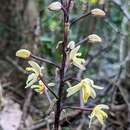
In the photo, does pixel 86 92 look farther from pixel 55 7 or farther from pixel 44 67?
pixel 44 67

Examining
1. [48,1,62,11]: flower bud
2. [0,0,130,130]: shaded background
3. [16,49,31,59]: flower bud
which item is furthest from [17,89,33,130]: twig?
[48,1,62,11]: flower bud

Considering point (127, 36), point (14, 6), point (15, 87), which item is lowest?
point (15, 87)

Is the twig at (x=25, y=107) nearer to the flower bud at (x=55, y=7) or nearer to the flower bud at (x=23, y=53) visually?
the flower bud at (x=23, y=53)

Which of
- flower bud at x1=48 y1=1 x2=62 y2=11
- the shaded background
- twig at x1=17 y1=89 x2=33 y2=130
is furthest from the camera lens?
the shaded background

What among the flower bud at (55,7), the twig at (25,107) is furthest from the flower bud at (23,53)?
the twig at (25,107)

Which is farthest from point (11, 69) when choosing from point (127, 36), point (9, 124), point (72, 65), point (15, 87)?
point (72, 65)

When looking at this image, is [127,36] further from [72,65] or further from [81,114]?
[72,65]

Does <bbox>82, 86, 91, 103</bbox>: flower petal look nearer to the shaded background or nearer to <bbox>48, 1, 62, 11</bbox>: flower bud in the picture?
<bbox>48, 1, 62, 11</bbox>: flower bud

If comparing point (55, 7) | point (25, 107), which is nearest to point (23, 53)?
point (55, 7)
